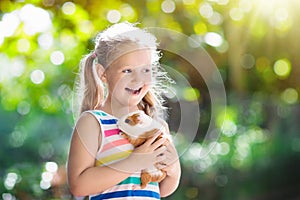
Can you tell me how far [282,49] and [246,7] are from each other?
0.42 metres

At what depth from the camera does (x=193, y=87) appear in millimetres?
3148

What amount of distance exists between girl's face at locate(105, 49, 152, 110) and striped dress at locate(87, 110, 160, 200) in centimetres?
5

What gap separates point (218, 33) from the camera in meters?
3.44

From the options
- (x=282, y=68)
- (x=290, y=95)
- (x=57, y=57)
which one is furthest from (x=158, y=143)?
(x=290, y=95)

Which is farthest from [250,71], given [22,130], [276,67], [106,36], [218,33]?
[106,36]

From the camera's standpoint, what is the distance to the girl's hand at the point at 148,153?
41.4 inches

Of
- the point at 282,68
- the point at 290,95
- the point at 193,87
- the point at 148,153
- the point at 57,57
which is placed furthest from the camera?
the point at 290,95

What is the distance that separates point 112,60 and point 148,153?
0.53 ft

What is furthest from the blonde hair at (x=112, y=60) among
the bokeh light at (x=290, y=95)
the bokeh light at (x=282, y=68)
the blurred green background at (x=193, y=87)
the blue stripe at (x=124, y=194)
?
the bokeh light at (x=290, y=95)

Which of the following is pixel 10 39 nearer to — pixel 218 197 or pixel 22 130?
pixel 22 130

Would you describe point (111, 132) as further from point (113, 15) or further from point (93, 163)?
point (113, 15)

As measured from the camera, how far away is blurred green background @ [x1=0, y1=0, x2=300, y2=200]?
2943 mm

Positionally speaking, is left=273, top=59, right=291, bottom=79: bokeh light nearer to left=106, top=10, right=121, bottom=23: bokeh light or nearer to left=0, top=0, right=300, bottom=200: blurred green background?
left=0, top=0, right=300, bottom=200: blurred green background

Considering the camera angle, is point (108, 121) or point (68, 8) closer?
point (108, 121)
